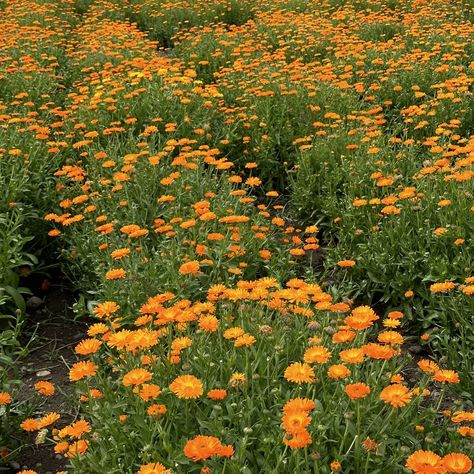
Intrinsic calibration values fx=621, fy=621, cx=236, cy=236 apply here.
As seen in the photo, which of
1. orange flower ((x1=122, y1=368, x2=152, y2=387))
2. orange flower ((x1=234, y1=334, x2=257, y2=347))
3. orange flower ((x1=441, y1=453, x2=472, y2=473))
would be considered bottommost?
orange flower ((x1=122, y1=368, x2=152, y2=387))

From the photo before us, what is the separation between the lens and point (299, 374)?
2129mm

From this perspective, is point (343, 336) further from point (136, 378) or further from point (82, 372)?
point (82, 372)

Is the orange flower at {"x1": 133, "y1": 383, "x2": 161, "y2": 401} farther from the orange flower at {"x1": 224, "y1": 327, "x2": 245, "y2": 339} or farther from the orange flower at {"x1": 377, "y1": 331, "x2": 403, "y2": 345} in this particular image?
the orange flower at {"x1": 377, "y1": 331, "x2": 403, "y2": 345}

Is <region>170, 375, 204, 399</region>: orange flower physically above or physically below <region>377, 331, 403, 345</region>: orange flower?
below

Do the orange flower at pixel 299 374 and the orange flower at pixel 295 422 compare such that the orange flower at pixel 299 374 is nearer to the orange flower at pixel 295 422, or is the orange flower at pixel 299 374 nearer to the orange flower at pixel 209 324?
the orange flower at pixel 295 422

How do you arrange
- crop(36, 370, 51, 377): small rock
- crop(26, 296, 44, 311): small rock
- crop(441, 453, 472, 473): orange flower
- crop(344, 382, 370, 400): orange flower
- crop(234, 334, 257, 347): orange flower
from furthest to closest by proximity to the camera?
crop(26, 296, 44, 311): small rock → crop(36, 370, 51, 377): small rock → crop(234, 334, 257, 347): orange flower → crop(344, 382, 370, 400): orange flower → crop(441, 453, 472, 473): orange flower

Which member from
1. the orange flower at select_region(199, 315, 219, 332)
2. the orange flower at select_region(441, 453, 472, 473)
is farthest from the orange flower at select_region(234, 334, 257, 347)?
the orange flower at select_region(441, 453, 472, 473)

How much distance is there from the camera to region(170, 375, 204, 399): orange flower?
2053 mm

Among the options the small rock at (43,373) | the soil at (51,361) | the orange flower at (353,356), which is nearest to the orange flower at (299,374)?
the orange flower at (353,356)

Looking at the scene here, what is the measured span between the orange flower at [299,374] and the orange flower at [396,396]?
25cm

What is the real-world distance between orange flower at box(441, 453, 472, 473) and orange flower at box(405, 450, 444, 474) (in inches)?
0.7

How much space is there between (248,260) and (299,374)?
5.96 feet

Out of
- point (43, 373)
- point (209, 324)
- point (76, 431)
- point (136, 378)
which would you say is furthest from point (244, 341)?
point (43, 373)

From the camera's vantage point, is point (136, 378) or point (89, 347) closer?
point (136, 378)
